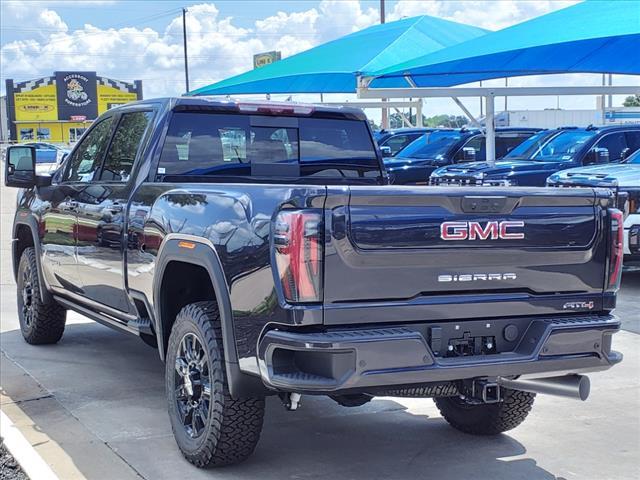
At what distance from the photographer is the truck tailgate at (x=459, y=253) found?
13.4ft

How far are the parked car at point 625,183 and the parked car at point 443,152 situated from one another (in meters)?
6.93

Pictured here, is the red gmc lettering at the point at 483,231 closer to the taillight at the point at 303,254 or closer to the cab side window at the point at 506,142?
the taillight at the point at 303,254

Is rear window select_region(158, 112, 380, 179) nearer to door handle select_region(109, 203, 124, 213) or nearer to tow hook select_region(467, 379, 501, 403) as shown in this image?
door handle select_region(109, 203, 124, 213)

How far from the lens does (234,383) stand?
175 inches

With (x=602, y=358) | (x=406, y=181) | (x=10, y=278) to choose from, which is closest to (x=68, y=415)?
(x=602, y=358)

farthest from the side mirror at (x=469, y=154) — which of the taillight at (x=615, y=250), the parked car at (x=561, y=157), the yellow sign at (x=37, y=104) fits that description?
the yellow sign at (x=37, y=104)

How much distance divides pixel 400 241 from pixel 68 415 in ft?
9.50

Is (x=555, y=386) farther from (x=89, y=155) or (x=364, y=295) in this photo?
(x=89, y=155)

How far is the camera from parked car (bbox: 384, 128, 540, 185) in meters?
19.2

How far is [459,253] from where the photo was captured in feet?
14.1

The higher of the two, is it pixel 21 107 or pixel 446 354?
pixel 21 107

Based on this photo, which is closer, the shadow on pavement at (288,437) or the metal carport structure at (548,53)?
the shadow on pavement at (288,437)

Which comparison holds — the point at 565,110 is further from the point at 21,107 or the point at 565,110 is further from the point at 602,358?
the point at 21,107

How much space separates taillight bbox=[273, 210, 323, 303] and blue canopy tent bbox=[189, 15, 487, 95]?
12.9 m
